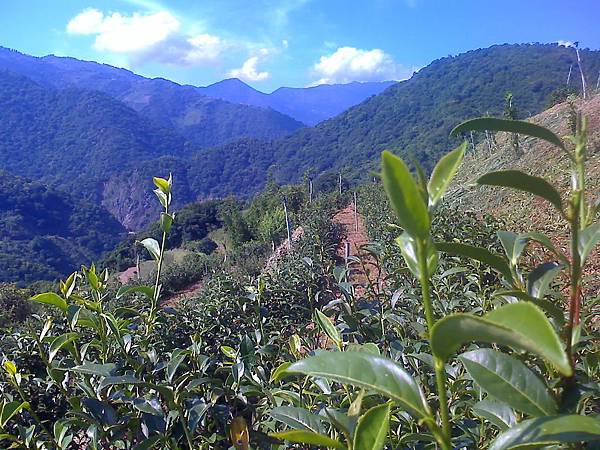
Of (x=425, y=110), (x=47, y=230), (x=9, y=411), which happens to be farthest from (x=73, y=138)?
(x=9, y=411)

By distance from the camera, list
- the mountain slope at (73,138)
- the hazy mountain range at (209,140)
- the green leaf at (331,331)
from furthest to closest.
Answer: the mountain slope at (73,138)
the hazy mountain range at (209,140)
the green leaf at (331,331)

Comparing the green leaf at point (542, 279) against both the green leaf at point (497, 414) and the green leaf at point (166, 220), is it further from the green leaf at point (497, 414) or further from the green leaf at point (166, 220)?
the green leaf at point (166, 220)

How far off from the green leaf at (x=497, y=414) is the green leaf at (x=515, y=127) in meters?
0.36

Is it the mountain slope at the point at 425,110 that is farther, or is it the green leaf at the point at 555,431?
the mountain slope at the point at 425,110

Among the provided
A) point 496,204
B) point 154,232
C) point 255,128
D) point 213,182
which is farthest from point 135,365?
point 255,128

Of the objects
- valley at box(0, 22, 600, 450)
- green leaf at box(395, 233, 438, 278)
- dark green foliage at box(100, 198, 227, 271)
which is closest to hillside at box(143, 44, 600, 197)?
valley at box(0, 22, 600, 450)

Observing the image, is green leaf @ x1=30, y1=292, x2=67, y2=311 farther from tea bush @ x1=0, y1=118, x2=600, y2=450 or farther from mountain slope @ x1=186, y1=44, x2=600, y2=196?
mountain slope @ x1=186, y1=44, x2=600, y2=196

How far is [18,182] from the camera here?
62.2 m

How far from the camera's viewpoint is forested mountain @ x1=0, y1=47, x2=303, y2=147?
153125 mm

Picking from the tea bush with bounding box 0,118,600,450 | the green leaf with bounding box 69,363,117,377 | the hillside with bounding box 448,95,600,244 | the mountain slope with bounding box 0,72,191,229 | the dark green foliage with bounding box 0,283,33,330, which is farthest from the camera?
the mountain slope with bounding box 0,72,191,229

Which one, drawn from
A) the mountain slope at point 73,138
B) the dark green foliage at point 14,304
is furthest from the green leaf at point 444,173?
the mountain slope at point 73,138

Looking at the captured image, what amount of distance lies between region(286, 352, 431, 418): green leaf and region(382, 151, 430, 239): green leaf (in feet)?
0.53

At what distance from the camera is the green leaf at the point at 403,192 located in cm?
43

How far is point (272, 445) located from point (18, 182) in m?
69.8
